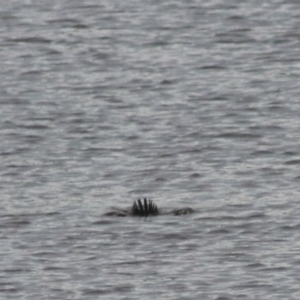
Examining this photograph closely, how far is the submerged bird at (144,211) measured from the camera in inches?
635

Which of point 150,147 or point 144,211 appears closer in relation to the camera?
point 144,211

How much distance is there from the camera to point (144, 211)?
16.1 m

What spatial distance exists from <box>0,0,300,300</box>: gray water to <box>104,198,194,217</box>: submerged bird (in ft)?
0.39

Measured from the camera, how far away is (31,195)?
17.0 m

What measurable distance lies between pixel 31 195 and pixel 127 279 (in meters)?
3.05

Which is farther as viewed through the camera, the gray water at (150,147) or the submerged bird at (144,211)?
the submerged bird at (144,211)

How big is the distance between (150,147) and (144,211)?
279 cm

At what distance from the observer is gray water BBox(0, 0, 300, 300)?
1444cm

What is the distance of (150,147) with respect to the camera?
18875 millimetres

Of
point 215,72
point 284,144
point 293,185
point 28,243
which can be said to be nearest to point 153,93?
point 215,72

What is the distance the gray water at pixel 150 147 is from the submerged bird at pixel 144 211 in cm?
12

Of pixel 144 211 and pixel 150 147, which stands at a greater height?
pixel 150 147

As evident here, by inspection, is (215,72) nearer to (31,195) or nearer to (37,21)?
(37,21)

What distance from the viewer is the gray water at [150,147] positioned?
14.4m
